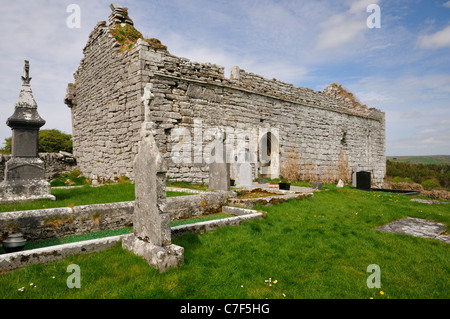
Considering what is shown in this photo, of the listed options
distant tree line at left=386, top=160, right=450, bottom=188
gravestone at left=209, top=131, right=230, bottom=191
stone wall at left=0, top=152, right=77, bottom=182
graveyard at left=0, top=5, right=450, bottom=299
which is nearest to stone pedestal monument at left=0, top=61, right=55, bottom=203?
graveyard at left=0, top=5, right=450, bottom=299

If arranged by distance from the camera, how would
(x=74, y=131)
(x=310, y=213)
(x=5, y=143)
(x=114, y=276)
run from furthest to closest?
(x=5, y=143) < (x=74, y=131) < (x=310, y=213) < (x=114, y=276)

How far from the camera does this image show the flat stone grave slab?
5582mm

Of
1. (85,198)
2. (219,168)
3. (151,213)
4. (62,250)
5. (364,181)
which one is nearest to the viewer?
(62,250)

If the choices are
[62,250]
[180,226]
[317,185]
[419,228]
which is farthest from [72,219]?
[317,185]

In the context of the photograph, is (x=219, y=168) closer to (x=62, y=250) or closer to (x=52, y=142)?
(x=62, y=250)

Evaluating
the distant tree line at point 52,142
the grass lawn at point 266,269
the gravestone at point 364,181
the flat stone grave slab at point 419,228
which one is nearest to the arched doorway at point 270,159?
the gravestone at point 364,181

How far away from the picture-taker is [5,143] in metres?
22.3

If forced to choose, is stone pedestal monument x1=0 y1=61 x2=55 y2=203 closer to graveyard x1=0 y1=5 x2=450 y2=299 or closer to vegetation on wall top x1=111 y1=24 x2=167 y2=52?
graveyard x1=0 y1=5 x2=450 y2=299

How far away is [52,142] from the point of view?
21.4 metres

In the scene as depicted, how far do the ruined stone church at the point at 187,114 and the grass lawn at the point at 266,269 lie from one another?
6.27m

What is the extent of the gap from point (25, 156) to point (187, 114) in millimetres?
5729
